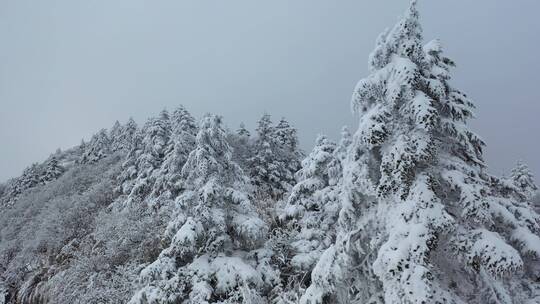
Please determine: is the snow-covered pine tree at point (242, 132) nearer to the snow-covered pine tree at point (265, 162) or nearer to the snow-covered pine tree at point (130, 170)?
the snow-covered pine tree at point (265, 162)

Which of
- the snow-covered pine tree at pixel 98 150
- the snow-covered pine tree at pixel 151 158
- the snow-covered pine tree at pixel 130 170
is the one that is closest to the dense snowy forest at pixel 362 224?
the snow-covered pine tree at pixel 151 158

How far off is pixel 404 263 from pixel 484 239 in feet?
5.38

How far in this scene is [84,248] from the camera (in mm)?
32719

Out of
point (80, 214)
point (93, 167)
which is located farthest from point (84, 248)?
point (93, 167)

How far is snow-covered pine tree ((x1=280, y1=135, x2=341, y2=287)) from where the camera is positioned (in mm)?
17594

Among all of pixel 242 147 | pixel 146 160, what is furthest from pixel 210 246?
pixel 242 147

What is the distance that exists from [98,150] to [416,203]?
78.6 meters

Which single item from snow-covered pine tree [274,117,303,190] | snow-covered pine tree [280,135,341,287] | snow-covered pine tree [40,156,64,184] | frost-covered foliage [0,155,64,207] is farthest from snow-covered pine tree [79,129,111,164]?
snow-covered pine tree [280,135,341,287]

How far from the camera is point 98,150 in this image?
259ft

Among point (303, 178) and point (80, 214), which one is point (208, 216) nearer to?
point (303, 178)

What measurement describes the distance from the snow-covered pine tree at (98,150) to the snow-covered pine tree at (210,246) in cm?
6463

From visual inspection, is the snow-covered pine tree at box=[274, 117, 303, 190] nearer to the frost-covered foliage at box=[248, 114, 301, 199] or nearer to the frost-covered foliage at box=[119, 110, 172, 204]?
the frost-covered foliage at box=[248, 114, 301, 199]

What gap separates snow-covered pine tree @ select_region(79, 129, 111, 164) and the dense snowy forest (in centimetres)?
4540

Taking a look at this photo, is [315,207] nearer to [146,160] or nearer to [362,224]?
[362,224]
